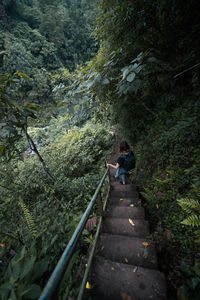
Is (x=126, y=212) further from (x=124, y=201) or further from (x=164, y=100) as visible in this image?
(x=164, y=100)

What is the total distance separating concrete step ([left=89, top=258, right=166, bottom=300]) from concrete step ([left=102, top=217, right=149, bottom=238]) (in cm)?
68

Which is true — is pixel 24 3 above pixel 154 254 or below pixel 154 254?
above

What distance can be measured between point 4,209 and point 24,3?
35328 millimetres

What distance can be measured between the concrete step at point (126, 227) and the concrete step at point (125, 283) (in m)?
0.68

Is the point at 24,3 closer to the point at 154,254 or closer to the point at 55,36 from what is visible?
the point at 55,36

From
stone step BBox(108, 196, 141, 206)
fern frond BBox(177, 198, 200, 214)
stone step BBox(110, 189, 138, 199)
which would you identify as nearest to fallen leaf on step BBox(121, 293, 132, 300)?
fern frond BBox(177, 198, 200, 214)

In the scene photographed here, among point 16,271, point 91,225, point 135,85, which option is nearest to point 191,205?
point 91,225

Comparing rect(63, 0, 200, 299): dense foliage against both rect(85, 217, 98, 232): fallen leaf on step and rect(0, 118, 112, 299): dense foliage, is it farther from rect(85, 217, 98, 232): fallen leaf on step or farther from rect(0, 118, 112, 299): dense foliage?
rect(0, 118, 112, 299): dense foliage

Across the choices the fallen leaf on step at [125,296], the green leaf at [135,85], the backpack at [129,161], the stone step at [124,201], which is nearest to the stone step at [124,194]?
the stone step at [124,201]

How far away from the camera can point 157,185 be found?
296cm

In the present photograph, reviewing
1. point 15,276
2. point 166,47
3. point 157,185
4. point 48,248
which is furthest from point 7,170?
point 166,47

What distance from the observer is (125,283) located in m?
1.31

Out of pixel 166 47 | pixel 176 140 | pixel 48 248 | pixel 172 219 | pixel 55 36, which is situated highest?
pixel 55 36

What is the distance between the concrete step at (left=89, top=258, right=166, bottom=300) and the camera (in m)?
1.23
